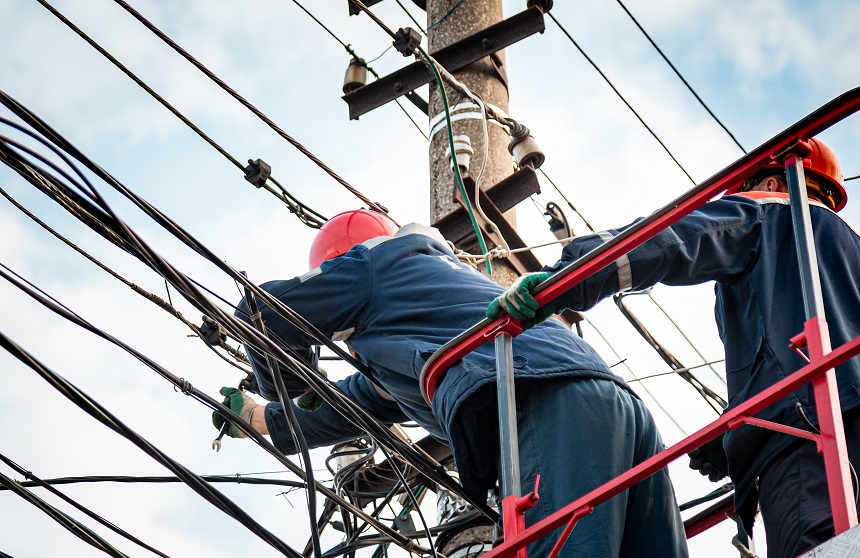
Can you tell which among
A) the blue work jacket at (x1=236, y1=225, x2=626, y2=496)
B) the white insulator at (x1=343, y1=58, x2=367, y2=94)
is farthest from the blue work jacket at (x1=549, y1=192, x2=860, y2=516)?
the white insulator at (x1=343, y1=58, x2=367, y2=94)

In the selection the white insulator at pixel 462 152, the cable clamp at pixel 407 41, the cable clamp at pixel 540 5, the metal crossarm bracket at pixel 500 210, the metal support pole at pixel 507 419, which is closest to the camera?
the metal support pole at pixel 507 419

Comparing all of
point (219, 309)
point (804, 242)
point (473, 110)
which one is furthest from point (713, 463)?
point (473, 110)

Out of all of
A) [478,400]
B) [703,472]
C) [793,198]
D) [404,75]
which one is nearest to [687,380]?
[404,75]

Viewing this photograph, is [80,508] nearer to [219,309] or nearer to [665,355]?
[219,309]

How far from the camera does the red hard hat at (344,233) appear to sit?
6.32 meters

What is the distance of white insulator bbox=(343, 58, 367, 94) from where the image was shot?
813 centimetres

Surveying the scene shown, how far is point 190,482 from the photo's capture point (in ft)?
13.3

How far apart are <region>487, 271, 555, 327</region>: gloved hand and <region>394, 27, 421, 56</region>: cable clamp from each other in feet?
12.3

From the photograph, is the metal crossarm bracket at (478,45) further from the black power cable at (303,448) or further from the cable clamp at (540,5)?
the black power cable at (303,448)

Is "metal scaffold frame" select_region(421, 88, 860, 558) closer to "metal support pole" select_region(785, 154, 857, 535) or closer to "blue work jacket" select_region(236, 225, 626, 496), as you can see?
"metal support pole" select_region(785, 154, 857, 535)

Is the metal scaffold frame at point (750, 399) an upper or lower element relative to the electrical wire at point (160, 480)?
lower

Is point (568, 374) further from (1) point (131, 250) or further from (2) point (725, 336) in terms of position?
(1) point (131, 250)

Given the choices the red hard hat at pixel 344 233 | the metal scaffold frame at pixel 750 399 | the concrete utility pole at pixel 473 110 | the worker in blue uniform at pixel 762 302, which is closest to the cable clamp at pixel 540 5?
the concrete utility pole at pixel 473 110

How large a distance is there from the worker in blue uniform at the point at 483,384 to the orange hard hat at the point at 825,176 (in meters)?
1.15
